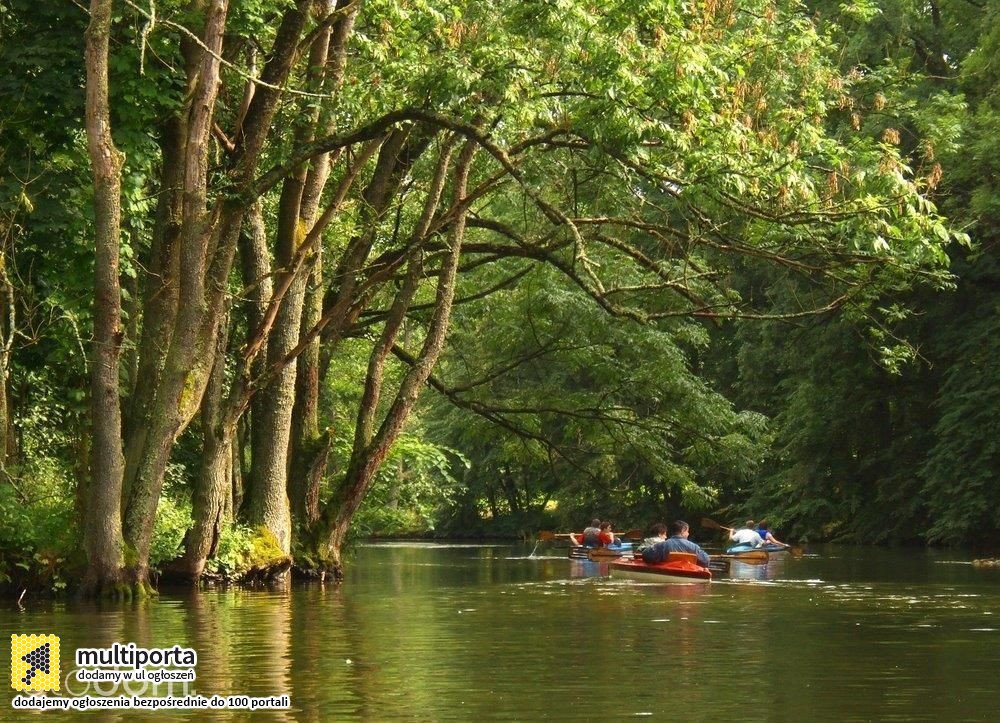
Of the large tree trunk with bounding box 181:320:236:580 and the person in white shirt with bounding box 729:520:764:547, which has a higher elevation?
the large tree trunk with bounding box 181:320:236:580

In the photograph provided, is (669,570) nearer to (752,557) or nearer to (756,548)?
(752,557)

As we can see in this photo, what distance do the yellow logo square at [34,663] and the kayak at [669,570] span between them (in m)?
14.1

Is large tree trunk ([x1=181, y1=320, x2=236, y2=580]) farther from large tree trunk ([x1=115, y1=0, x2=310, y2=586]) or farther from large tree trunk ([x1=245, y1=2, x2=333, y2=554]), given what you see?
large tree trunk ([x1=245, y1=2, x2=333, y2=554])

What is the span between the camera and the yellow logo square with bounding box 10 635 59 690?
1131 cm

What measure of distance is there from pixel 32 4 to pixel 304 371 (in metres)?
8.21

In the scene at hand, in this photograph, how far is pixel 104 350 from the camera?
18.6m

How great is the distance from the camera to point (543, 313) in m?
32.6

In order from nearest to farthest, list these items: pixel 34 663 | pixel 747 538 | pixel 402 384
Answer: pixel 34 663 < pixel 402 384 < pixel 747 538

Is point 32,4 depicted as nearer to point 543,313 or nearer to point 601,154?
point 601,154

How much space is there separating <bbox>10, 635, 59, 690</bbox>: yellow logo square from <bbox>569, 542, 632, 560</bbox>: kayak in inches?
1015

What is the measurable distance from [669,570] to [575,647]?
12.3 meters

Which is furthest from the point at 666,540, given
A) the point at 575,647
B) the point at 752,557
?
the point at 575,647

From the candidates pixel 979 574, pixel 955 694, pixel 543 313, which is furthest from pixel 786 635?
pixel 543 313

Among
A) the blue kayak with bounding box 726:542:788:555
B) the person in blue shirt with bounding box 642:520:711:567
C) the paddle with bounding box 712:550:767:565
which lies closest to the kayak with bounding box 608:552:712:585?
the person in blue shirt with bounding box 642:520:711:567
